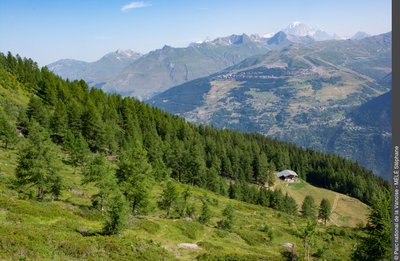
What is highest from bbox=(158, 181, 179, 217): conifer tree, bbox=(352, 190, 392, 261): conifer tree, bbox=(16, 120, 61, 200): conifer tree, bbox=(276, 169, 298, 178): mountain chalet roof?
bbox=(16, 120, 61, 200): conifer tree

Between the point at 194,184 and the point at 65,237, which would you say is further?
the point at 194,184

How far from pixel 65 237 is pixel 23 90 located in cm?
11978

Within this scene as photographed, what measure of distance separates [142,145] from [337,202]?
283 ft

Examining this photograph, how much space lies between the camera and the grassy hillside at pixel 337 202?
426 ft

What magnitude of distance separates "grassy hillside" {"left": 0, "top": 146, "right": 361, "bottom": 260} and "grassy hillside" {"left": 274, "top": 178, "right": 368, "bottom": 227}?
53.9m

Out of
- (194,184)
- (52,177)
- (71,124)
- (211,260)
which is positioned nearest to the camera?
(211,260)

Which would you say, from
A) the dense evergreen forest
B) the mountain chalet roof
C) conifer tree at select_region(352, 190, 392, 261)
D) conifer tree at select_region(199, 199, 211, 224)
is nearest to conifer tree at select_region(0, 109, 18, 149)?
the dense evergreen forest

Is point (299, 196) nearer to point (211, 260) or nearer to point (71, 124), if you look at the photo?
point (71, 124)

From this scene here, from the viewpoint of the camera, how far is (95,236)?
34.0 metres

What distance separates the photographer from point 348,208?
142000 mm

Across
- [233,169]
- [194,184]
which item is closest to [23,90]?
[194,184]

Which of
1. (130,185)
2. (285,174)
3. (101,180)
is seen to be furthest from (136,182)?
(285,174)

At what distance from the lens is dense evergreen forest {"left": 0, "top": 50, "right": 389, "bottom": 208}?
8650 centimetres

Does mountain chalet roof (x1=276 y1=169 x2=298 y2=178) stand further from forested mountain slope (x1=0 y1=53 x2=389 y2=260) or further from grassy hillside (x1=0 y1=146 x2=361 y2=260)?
grassy hillside (x1=0 y1=146 x2=361 y2=260)
